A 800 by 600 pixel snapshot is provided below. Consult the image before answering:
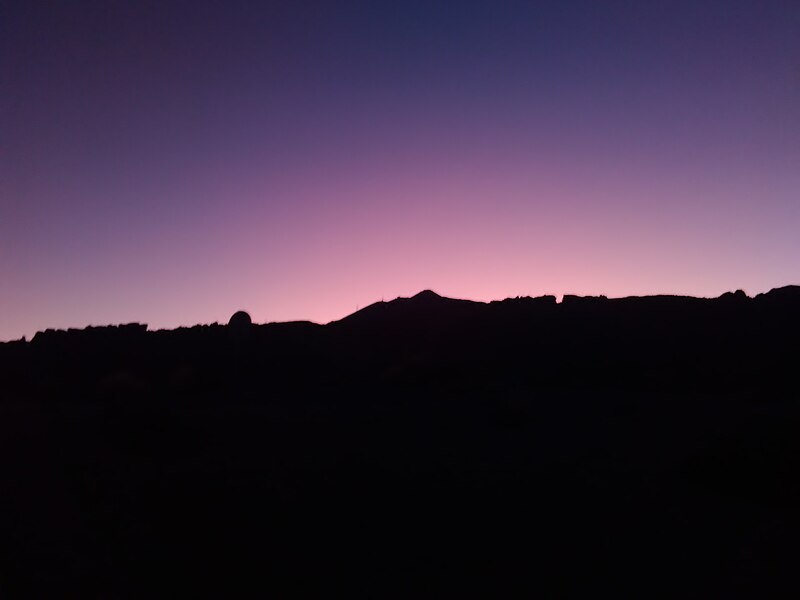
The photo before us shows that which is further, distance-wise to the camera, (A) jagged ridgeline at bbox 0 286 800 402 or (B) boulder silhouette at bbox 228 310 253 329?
(B) boulder silhouette at bbox 228 310 253 329

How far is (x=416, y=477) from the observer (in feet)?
61.3

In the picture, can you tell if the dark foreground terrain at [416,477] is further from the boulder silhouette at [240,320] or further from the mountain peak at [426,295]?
the mountain peak at [426,295]

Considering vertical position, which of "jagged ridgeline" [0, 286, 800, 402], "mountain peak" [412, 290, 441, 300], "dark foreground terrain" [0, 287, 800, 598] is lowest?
"dark foreground terrain" [0, 287, 800, 598]

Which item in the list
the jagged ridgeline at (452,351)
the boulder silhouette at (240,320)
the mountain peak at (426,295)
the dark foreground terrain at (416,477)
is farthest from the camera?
the mountain peak at (426,295)

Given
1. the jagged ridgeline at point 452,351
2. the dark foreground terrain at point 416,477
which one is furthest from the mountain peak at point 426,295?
the dark foreground terrain at point 416,477

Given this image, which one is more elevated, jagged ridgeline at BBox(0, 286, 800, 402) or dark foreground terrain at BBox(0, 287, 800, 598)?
jagged ridgeline at BBox(0, 286, 800, 402)

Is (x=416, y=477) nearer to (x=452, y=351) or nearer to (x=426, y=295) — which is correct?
(x=452, y=351)

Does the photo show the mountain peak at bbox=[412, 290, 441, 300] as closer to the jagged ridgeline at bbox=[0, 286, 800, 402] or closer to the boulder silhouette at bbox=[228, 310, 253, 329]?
the jagged ridgeline at bbox=[0, 286, 800, 402]

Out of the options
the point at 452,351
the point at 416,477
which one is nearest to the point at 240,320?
the point at 452,351

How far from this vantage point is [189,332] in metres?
42.4

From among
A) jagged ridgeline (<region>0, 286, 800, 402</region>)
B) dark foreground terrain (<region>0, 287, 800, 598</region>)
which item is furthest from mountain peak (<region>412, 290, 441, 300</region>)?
dark foreground terrain (<region>0, 287, 800, 598</region>)

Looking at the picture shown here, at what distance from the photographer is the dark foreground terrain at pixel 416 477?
13883mm

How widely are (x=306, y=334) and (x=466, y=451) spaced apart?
22780 millimetres

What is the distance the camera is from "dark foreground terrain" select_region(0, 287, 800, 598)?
547 inches
